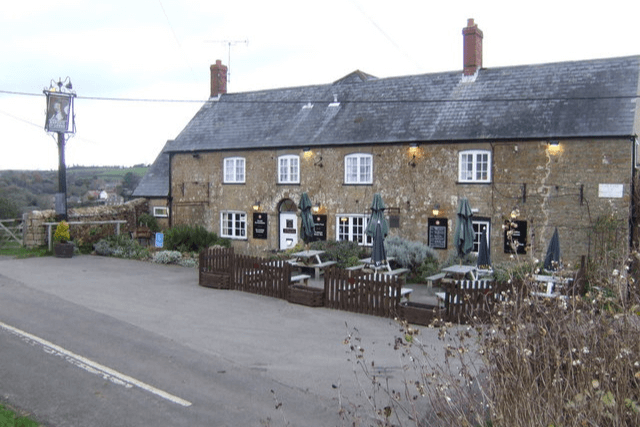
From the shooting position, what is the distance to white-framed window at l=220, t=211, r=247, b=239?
2497cm

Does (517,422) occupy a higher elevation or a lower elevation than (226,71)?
lower

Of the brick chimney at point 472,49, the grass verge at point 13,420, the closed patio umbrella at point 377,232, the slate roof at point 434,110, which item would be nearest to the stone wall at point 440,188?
the slate roof at point 434,110

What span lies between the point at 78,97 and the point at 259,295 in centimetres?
1424

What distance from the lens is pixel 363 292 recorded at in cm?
1307

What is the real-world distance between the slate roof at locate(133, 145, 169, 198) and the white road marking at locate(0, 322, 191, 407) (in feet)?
56.7

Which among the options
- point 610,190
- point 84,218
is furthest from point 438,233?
point 84,218

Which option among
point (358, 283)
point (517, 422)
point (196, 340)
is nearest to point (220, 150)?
point (358, 283)

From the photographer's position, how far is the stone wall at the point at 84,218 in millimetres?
22578

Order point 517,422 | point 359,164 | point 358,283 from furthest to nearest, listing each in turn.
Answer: point 359,164, point 358,283, point 517,422

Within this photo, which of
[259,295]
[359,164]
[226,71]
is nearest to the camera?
[259,295]

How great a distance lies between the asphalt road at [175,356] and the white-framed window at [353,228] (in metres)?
7.58

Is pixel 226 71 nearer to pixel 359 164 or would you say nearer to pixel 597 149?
pixel 359 164

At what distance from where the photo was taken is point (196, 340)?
10.7 metres

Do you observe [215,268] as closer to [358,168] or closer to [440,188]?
[358,168]
